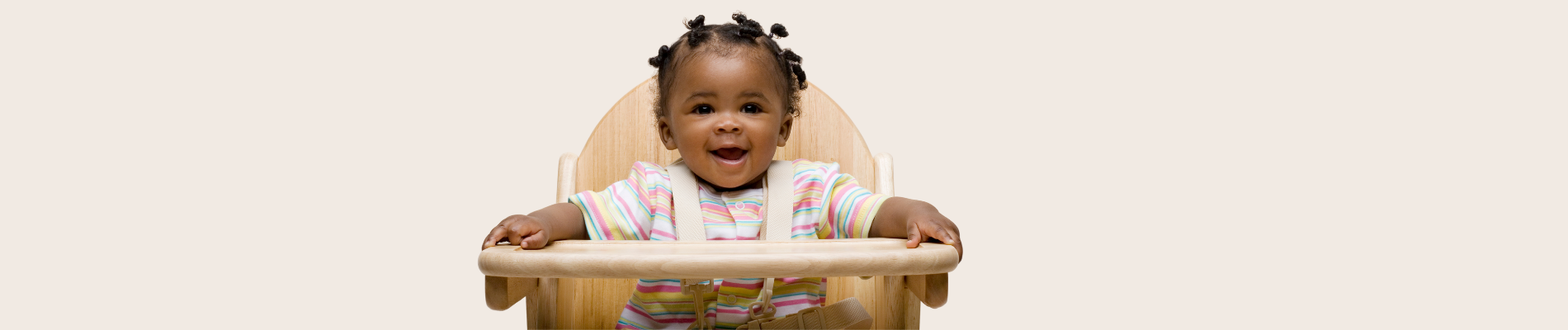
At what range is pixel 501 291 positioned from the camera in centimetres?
197

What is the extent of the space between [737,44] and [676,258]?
2.53ft

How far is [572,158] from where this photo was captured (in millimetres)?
2604

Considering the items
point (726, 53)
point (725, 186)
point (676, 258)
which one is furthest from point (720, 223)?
point (676, 258)

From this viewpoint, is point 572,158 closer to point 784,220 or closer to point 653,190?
point 653,190

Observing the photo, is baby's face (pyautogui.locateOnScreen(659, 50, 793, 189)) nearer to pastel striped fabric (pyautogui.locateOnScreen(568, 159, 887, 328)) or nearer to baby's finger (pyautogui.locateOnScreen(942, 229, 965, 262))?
pastel striped fabric (pyautogui.locateOnScreen(568, 159, 887, 328))

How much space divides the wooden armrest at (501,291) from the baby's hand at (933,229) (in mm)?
741

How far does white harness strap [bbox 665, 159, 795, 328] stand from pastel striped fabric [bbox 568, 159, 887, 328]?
0.08 ft

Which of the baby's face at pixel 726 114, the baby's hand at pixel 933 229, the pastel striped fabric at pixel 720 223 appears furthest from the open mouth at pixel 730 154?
the baby's hand at pixel 933 229

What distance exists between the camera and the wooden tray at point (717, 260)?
1.58 m

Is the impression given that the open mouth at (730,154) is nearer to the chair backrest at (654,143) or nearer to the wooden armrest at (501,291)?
the chair backrest at (654,143)

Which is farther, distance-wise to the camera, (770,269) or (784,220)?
(784,220)

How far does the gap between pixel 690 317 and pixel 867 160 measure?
0.63 m

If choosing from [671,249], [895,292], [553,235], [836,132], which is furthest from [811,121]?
[671,249]

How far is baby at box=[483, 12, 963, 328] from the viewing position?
2.20 m
